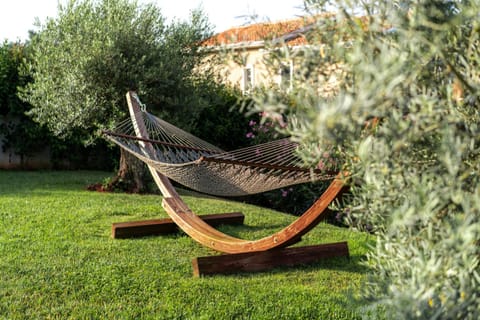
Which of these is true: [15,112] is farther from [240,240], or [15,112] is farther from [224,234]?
[240,240]

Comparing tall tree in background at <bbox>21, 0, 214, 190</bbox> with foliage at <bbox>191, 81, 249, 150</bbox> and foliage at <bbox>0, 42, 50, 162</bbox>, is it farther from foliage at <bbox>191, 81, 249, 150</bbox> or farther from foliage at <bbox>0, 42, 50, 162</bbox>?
foliage at <bbox>0, 42, 50, 162</bbox>

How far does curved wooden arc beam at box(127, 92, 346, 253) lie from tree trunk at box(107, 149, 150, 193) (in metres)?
2.54

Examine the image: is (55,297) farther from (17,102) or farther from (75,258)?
(17,102)

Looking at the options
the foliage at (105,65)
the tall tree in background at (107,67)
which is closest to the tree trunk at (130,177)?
the tall tree in background at (107,67)

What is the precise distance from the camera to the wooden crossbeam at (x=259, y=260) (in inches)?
167

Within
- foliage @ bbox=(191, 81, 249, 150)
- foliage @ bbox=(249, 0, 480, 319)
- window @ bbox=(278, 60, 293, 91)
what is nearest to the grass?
foliage @ bbox=(249, 0, 480, 319)

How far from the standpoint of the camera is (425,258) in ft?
4.84

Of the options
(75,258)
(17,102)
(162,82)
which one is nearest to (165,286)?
(75,258)

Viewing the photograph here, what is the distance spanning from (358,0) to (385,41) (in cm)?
16

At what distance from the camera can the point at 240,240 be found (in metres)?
4.64

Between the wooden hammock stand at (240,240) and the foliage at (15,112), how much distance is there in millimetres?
5275

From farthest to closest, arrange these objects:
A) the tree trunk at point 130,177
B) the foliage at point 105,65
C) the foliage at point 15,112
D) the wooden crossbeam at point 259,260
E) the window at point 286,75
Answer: the foliage at point 15,112 < the tree trunk at point 130,177 < the foliage at point 105,65 < the wooden crossbeam at point 259,260 < the window at point 286,75

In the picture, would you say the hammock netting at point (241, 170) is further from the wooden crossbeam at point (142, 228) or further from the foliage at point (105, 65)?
the foliage at point (105, 65)

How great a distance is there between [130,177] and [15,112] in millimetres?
3102
